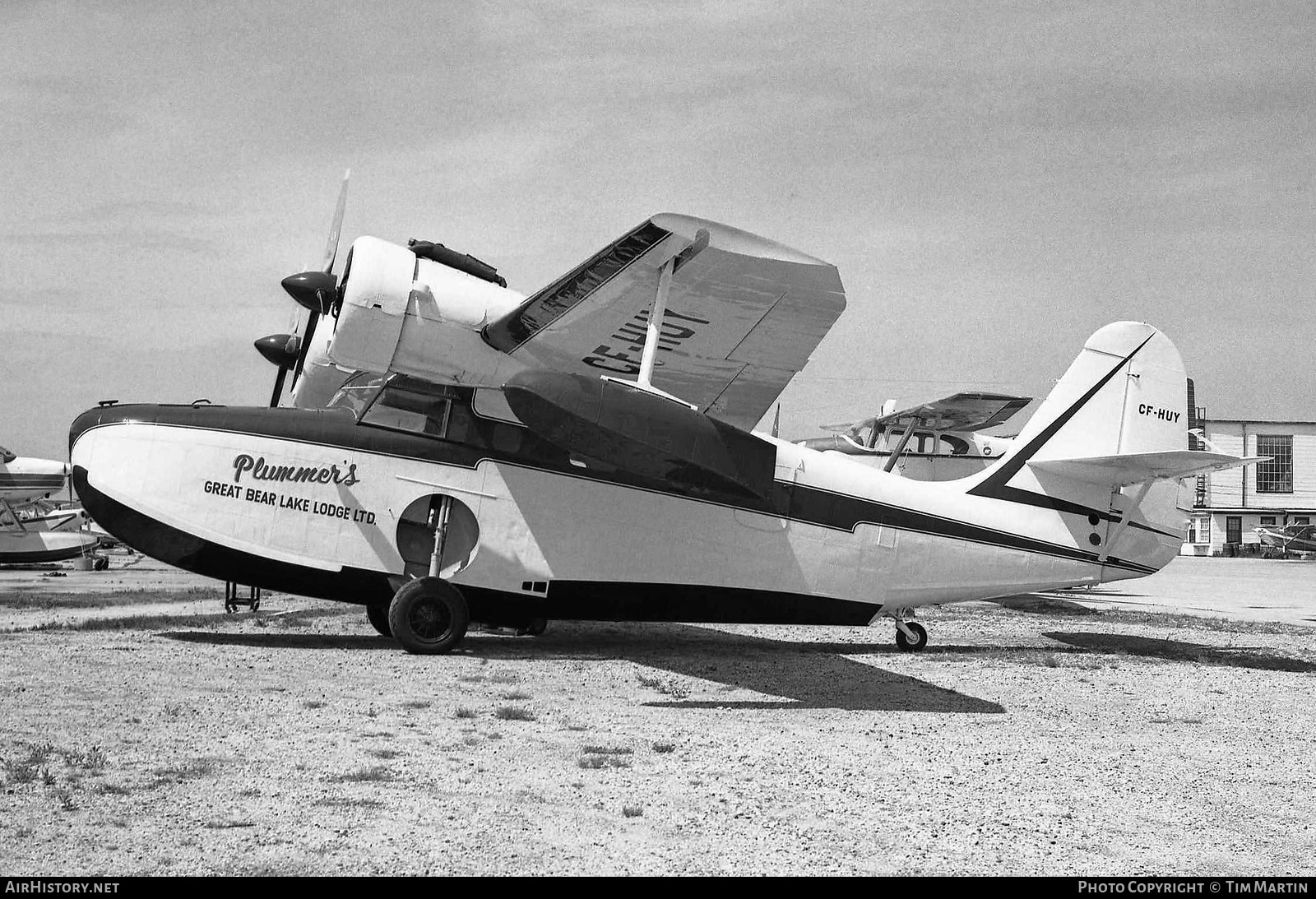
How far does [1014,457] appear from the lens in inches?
447

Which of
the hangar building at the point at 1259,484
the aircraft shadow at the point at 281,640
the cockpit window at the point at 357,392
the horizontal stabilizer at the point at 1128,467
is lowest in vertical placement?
the aircraft shadow at the point at 281,640

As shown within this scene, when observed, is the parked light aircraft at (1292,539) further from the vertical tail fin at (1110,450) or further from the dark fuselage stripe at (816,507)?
the dark fuselage stripe at (816,507)

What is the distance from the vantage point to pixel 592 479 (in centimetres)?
1030

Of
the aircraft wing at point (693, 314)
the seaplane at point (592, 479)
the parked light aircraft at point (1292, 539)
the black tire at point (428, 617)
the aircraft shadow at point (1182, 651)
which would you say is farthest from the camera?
the parked light aircraft at point (1292, 539)

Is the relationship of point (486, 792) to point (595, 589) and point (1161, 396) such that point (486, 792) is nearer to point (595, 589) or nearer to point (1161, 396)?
point (595, 589)

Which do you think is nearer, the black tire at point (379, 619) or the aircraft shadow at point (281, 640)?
the aircraft shadow at point (281, 640)

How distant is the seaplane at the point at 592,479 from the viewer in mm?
9016

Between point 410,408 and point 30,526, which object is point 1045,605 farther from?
point 30,526

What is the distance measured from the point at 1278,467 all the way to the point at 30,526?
235 feet

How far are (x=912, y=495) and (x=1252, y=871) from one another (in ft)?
22.9

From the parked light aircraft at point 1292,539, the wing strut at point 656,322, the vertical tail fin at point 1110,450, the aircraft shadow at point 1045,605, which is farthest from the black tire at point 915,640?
the parked light aircraft at point 1292,539

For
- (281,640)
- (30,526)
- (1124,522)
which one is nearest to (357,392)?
(281,640)

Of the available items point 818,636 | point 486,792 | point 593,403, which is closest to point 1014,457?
point 818,636

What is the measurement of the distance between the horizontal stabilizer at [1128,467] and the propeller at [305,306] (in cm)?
734
